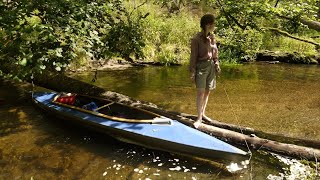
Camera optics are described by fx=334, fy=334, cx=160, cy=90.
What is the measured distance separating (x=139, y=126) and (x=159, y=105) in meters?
2.69

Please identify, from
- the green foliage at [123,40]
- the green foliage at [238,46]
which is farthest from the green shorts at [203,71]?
the green foliage at [238,46]

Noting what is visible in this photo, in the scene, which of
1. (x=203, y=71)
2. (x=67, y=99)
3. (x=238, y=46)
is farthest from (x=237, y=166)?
(x=238, y=46)

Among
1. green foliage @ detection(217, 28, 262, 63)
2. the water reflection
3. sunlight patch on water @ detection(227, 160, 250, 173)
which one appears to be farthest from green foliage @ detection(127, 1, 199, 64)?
sunlight patch on water @ detection(227, 160, 250, 173)

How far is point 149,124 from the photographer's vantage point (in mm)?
5512

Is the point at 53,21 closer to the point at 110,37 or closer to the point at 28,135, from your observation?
the point at 110,37

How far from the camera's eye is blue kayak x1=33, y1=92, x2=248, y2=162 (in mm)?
4871

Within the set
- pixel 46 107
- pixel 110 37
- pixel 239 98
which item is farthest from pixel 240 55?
pixel 46 107

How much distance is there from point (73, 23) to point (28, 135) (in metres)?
2.28

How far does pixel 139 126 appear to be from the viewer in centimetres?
552

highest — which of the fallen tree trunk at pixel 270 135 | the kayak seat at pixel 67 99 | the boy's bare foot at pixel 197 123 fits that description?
the kayak seat at pixel 67 99

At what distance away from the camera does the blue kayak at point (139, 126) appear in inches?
192

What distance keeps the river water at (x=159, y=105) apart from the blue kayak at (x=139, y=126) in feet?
0.78

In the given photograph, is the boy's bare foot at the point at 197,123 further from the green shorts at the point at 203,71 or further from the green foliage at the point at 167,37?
the green foliage at the point at 167,37

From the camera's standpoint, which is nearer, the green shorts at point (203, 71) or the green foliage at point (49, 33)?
the green foliage at point (49, 33)
